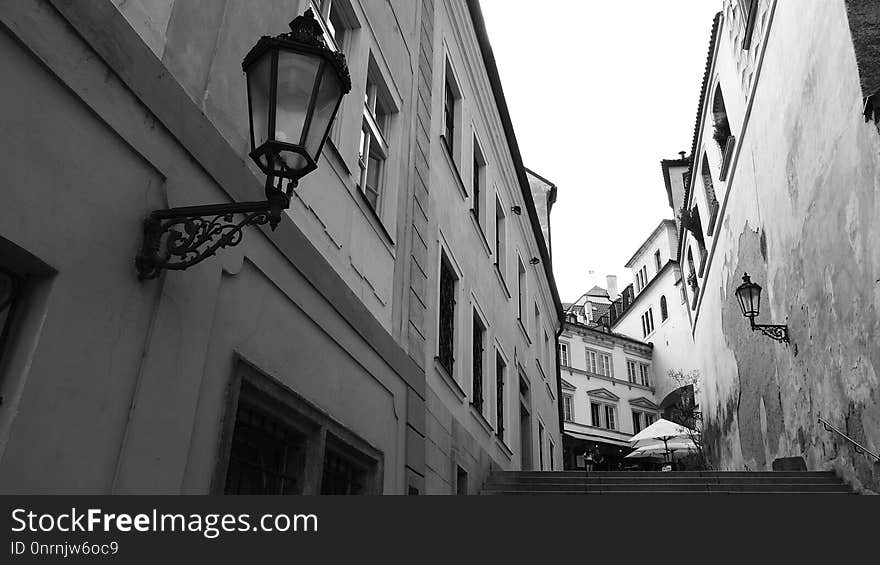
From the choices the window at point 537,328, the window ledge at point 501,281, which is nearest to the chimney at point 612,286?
the window at point 537,328

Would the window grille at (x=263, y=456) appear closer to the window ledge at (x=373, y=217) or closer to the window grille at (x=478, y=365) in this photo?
the window ledge at (x=373, y=217)

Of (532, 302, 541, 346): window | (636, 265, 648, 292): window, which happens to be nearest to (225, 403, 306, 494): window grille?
(532, 302, 541, 346): window

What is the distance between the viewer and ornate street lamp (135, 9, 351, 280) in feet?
10.8

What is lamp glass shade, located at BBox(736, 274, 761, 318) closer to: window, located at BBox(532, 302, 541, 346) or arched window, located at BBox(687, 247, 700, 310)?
window, located at BBox(532, 302, 541, 346)

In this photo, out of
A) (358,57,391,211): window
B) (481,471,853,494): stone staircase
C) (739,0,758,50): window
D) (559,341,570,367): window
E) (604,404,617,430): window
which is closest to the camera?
(358,57,391,211): window

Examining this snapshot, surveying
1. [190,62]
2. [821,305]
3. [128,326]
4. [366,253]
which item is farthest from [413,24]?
[128,326]

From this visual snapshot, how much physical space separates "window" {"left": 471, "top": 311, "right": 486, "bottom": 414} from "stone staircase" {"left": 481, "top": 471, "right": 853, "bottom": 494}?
1159 millimetres

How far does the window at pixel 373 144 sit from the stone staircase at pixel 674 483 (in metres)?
5.30

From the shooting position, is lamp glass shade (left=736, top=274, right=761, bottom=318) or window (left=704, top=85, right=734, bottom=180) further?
window (left=704, top=85, right=734, bottom=180)

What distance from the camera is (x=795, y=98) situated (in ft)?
32.4

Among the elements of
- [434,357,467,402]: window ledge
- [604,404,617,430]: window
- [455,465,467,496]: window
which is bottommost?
[455,465,467,496]: window

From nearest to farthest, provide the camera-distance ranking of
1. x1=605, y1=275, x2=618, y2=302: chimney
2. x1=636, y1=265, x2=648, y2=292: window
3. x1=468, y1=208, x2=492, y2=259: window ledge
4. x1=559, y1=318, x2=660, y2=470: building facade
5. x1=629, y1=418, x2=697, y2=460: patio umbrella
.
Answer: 1. x1=468, y1=208, x2=492, y2=259: window ledge
2. x1=629, y1=418, x2=697, y2=460: patio umbrella
3. x1=559, y1=318, x2=660, y2=470: building facade
4. x1=636, y1=265, x2=648, y2=292: window
5. x1=605, y1=275, x2=618, y2=302: chimney

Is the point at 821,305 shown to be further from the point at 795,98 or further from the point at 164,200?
the point at 164,200

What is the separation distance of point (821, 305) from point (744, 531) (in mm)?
5977
